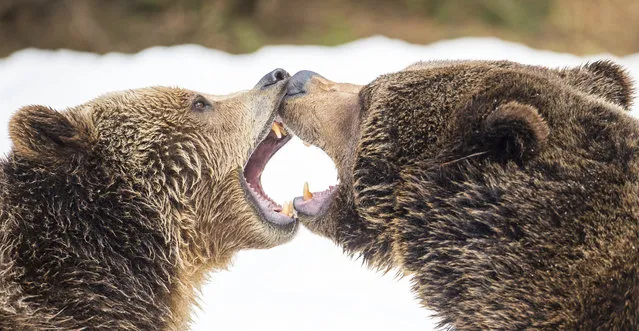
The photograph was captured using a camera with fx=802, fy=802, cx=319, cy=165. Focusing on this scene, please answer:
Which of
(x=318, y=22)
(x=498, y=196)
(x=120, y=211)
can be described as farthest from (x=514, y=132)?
(x=318, y=22)

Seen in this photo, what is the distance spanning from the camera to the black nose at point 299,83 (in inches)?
162

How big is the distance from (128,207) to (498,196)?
1.64 m

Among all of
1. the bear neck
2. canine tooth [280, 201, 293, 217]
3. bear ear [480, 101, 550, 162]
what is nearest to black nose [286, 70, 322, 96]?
canine tooth [280, 201, 293, 217]

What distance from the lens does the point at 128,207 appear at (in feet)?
11.8

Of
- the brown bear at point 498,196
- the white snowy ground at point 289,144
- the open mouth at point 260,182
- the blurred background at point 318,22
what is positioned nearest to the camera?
the brown bear at point 498,196

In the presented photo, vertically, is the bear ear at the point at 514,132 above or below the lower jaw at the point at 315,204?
above

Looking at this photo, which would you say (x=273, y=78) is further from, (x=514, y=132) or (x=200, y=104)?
(x=514, y=132)

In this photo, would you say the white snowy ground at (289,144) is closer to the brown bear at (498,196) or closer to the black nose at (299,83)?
the black nose at (299,83)

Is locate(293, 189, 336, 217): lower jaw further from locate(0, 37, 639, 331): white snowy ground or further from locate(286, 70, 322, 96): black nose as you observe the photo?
locate(0, 37, 639, 331): white snowy ground

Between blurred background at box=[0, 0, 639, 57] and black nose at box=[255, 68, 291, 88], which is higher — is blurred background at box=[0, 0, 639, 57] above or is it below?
below

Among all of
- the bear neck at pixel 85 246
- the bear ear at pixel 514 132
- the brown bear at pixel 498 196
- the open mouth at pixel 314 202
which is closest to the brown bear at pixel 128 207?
the bear neck at pixel 85 246

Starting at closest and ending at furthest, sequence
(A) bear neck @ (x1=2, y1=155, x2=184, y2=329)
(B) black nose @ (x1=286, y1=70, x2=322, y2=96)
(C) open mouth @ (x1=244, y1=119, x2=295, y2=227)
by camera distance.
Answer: (A) bear neck @ (x1=2, y1=155, x2=184, y2=329) < (B) black nose @ (x1=286, y1=70, x2=322, y2=96) < (C) open mouth @ (x1=244, y1=119, x2=295, y2=227)

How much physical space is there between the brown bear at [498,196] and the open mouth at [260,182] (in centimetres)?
63

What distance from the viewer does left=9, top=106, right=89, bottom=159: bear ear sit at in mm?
3393
